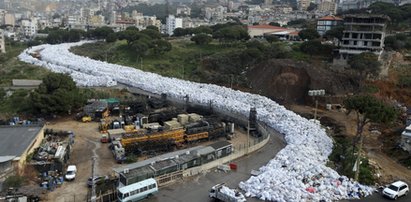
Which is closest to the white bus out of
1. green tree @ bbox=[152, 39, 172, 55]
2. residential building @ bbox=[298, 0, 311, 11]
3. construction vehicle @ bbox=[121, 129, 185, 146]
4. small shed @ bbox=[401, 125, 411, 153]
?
construction vehicle @ bbox=[121, 129, 185, 146]

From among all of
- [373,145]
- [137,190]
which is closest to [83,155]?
[137,190]

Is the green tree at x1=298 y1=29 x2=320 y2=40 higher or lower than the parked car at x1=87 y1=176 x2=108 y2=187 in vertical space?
higher

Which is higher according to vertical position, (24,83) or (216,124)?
(24,83)

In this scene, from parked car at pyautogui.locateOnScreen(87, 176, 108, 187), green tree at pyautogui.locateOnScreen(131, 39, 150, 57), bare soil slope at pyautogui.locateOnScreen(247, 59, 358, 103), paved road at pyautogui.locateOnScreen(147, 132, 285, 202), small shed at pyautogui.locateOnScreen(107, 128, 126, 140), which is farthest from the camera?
green tree at pyautogui.locateOnScreen(131, 39, 150, 57)

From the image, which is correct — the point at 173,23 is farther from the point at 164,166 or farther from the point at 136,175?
the point at 136,175

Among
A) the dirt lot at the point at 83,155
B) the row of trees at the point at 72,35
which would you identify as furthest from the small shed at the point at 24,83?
the row of trees at the point at 72,35

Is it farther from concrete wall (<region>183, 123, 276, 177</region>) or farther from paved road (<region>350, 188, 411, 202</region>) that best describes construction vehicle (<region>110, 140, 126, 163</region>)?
paved road (<region>350, 188, 411, 202</region>)

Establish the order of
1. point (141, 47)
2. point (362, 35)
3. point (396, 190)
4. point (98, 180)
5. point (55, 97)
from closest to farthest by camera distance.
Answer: point (98, 180)
point (396, 190)
point (55, 97)
point (362, 35)
point (141, 47)
